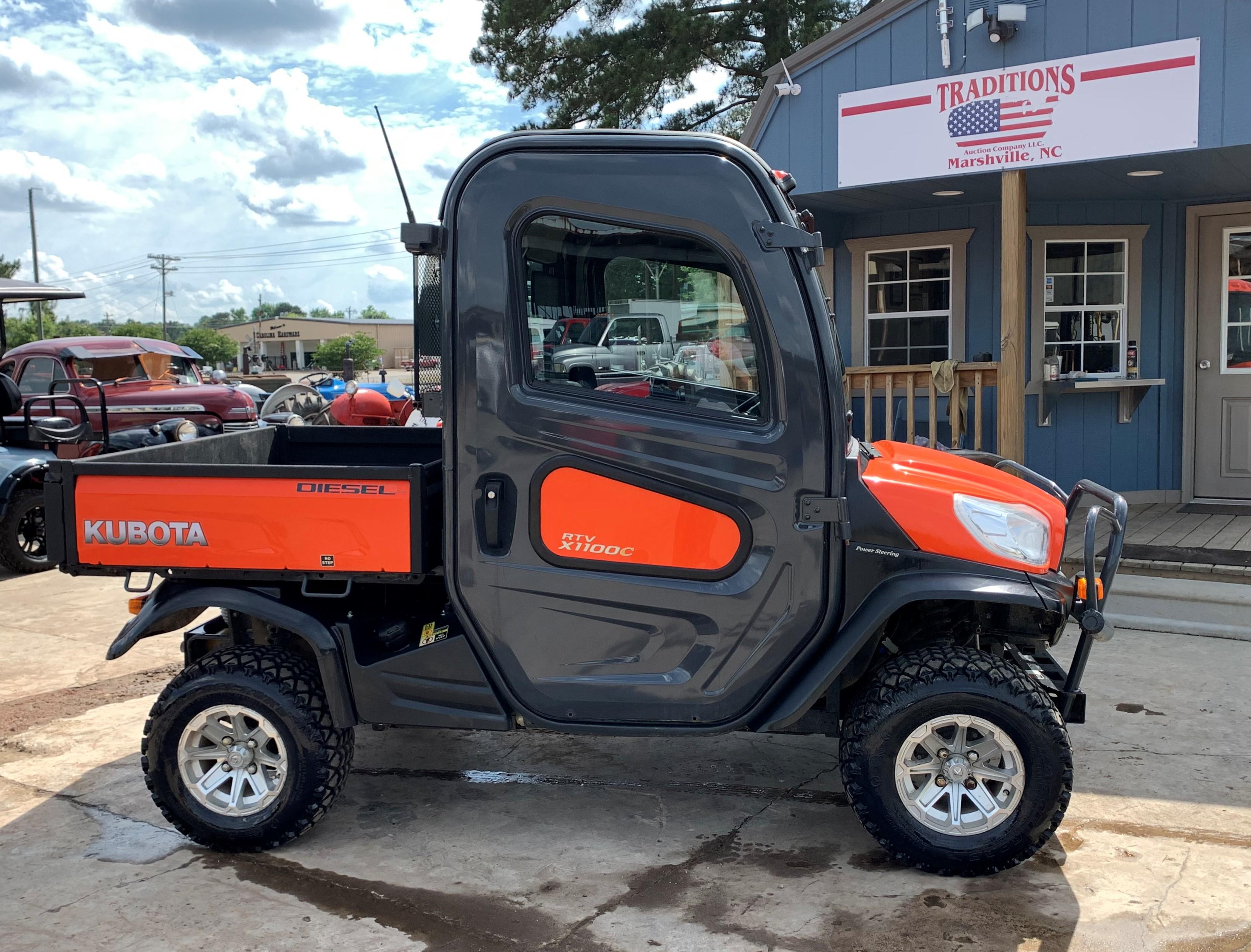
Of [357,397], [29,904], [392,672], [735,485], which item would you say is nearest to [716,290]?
[735,485]

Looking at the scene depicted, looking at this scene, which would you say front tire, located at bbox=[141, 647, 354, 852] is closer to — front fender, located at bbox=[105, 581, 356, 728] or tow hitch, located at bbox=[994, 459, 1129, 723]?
front fender, located at bbox=[105, 581, 356, 728]

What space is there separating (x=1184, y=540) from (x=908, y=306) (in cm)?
325

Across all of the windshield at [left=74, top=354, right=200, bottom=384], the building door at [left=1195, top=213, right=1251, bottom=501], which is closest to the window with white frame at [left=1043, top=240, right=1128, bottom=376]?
the building door at [left=1195, top=213, right=1251, bottom=501]

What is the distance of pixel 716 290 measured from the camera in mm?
3357

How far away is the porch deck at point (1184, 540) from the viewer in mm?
6930

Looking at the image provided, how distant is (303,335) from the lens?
359ft

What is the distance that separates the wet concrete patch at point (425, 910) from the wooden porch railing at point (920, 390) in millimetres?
5632

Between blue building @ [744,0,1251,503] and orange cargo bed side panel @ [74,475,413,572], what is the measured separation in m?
5.35

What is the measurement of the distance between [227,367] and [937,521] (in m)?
76.4

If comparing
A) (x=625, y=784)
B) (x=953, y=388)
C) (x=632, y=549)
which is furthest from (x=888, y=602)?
(x=953, y=388)

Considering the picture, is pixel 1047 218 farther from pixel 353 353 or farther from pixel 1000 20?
pixel 353 353

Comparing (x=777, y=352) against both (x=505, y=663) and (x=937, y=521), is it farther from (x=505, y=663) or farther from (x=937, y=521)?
(x=505, y=663)

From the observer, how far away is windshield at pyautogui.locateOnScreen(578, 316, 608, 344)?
3.46m

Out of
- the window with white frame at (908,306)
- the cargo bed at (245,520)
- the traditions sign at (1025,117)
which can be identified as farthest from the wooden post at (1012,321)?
the cargo bed at (245,520)
